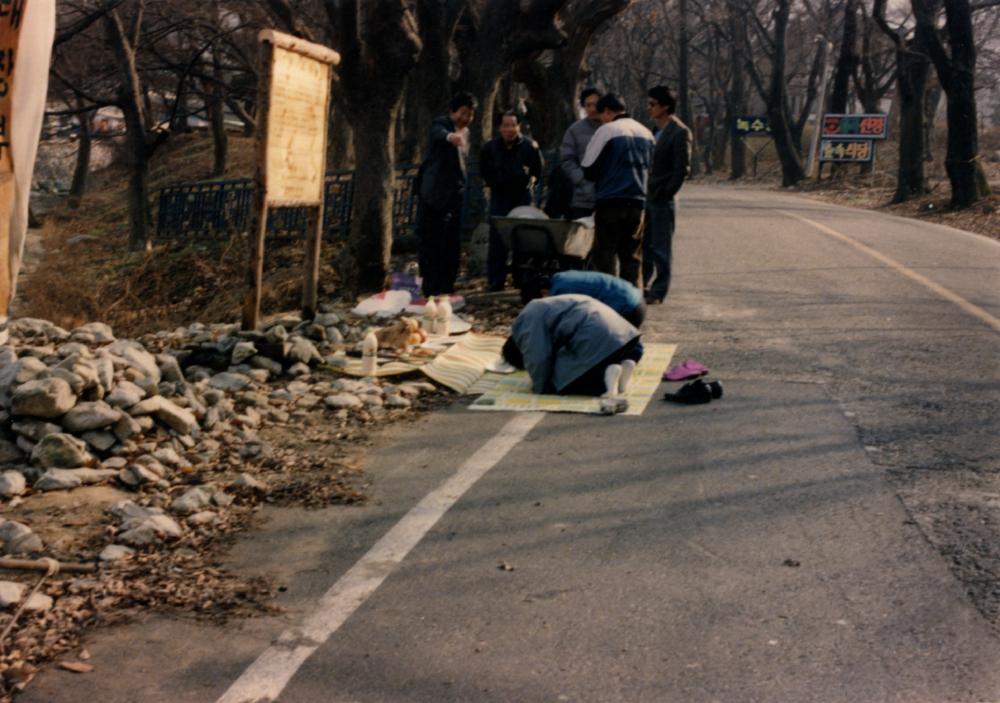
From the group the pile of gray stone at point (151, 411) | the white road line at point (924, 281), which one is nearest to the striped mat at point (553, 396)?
the pile of gray stone at point (151, 411)

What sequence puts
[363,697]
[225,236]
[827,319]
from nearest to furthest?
[363,697], [827,319], [225,236]

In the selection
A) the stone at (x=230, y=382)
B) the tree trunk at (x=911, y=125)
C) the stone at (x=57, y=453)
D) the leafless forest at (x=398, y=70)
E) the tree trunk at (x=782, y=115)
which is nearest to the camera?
the stone at (x=57, y=453)

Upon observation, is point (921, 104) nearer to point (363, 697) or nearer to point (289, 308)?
point (289, 308)

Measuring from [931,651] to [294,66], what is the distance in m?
7.53

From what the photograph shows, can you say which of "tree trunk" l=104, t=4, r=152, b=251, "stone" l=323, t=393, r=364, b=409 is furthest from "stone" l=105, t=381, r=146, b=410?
"tree trunk" l=104, t=4, r=152, b=251

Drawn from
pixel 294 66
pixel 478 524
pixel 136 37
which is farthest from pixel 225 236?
pixel 478 524

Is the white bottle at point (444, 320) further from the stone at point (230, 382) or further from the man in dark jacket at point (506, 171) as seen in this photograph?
the stone at point (230, 382)

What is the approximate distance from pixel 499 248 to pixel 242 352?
4.42m

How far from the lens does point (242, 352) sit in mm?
9258

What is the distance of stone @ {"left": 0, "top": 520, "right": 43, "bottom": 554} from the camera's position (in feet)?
17.2

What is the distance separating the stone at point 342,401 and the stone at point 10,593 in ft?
12.0

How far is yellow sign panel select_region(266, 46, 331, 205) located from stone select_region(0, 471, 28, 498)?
411cm

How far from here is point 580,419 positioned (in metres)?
7.90

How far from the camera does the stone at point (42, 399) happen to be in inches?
262
